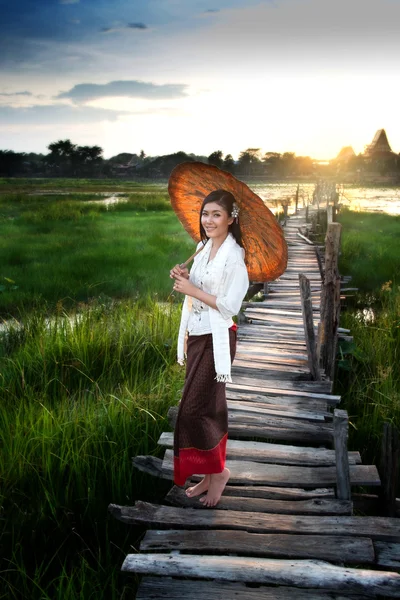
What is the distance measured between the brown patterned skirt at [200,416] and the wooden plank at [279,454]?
59 cm

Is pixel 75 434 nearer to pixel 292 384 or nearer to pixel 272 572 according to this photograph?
pixel 272 572

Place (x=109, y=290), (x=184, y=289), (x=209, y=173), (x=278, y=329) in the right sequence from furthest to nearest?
(x=109, y=290), (x=278, y=329), (x=209, y=173), (x=184, y=289)

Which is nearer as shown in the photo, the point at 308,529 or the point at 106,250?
the point at 308,529

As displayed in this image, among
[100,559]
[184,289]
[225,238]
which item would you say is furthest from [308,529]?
[225,238]

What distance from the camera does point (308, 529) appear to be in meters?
2.41

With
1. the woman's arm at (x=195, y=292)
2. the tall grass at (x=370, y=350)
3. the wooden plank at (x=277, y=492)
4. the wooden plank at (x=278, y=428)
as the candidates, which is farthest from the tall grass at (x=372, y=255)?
the woman's arm at (x=195, y=292)

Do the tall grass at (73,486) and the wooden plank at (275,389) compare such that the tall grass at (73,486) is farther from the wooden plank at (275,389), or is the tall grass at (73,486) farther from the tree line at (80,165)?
the tree line at (80,165)

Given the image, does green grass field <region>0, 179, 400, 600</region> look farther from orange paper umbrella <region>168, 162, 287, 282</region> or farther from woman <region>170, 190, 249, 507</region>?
orange paper umbrella <region>168, 162, 287, 282</region>

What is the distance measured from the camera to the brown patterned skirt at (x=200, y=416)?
95.5 inches

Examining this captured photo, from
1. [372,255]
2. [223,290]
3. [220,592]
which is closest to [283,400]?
[223,290]

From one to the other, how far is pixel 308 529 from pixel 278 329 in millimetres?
3380

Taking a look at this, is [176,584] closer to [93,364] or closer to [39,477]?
[39,477]

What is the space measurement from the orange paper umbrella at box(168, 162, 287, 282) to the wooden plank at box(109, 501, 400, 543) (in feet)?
3.91

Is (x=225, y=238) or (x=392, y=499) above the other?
(x=225, y=238)
